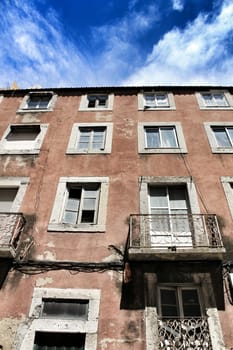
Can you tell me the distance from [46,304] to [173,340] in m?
2.97

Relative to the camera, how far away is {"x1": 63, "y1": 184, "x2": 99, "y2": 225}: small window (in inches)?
332

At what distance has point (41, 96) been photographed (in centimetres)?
1409

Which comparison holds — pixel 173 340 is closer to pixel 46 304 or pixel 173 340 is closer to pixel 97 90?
pixel 46 304

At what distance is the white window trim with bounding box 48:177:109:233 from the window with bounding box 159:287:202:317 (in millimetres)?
2376

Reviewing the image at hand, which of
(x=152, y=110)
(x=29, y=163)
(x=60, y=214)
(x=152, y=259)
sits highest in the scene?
(x=152, y=110)

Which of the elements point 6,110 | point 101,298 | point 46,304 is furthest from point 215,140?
point 6,110

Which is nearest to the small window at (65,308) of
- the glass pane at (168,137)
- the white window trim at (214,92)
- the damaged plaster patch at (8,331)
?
the damaged plaster patch at (8,331)

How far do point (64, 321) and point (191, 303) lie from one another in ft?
9.76

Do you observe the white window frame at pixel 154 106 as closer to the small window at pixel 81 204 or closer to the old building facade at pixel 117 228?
the old building facade at pixel 117 228

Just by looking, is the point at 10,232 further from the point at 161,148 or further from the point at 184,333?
the point at 161,148

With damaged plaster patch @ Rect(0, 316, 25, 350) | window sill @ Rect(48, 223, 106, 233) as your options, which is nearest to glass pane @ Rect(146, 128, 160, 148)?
window sill @ Rect(48, 223, 106, 233)

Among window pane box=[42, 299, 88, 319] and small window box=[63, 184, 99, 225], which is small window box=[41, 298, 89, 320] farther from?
small window box=[63, 184, 99, 225]

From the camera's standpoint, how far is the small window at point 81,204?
8.44 meters

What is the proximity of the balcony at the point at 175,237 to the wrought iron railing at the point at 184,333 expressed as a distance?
1389 mm
